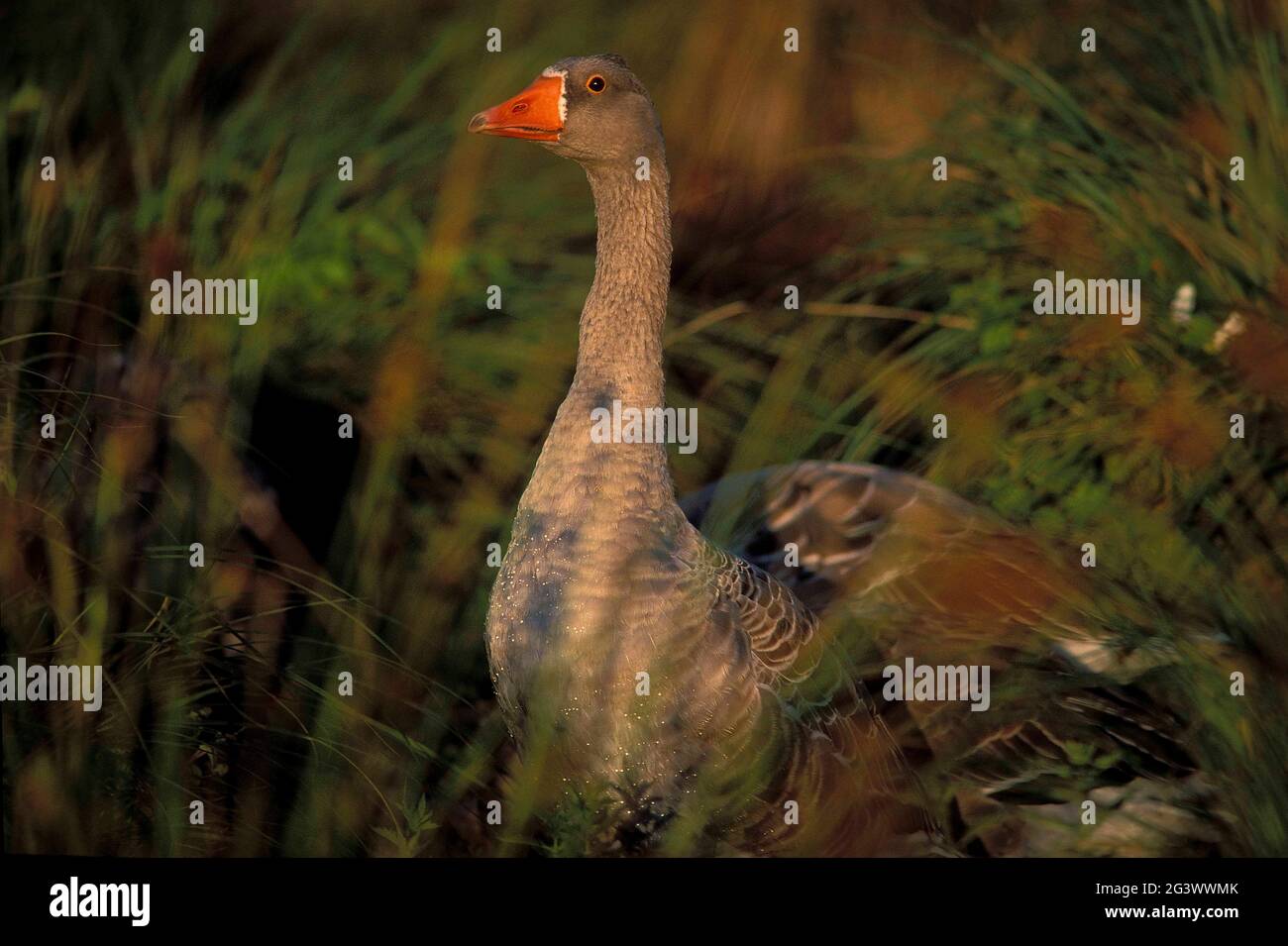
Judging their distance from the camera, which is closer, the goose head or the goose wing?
the goose head

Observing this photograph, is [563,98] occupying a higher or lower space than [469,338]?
higher

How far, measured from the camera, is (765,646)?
4.51 m

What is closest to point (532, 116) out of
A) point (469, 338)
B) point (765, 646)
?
point (469, 338)

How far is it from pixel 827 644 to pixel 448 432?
1.66 m

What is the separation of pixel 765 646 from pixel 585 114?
5.66ft

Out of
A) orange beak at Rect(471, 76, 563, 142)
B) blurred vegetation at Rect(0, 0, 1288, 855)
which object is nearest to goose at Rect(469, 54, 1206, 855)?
orange beak at Rect(471, 76, 563, 142)

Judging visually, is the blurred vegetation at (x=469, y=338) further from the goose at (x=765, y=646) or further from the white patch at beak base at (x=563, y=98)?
the white patch at beak base at (x=563, y=98)

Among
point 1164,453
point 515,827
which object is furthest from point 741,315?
point 515,827

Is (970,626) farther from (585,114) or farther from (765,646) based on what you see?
(585,114)

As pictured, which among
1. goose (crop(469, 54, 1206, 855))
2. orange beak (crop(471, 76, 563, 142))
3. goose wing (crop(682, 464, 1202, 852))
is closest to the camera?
goose (crop(469, 54, 1206, 855))

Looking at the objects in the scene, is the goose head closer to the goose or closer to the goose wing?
the goose

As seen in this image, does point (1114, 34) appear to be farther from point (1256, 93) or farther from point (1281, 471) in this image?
point (1281, 471)

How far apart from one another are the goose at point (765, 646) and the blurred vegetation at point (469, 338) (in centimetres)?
25

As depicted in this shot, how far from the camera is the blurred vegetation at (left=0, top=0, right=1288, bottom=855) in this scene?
4.72 m
